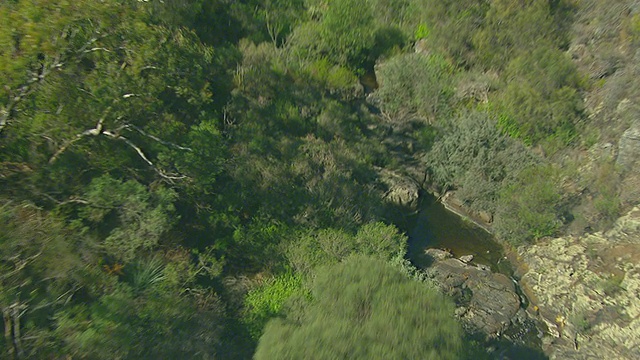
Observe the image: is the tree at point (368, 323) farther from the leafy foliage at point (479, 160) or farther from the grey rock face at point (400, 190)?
the leafy foliage at point (479, 160)

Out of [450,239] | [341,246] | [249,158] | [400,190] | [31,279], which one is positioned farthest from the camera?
[400,190]

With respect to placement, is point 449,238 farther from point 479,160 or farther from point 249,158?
point 249,158

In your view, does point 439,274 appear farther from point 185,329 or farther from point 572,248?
point 185,329

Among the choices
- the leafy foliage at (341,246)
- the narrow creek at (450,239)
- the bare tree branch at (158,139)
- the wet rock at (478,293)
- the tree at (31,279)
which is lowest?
the wet rock at (478,293)

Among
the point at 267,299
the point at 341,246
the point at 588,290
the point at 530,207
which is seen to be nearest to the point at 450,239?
the point at 530,207

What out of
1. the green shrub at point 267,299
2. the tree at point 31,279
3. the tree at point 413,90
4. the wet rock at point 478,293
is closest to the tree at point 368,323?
the green shrub at point 267,299

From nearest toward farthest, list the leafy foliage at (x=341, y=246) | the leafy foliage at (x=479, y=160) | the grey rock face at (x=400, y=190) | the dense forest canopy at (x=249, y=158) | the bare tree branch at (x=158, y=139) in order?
the dense forest canopy at (x=249, y=158) → the bare tree branch at (x=158, y=139) → the leafy foliage at (x=341, y=246) → the leafy foliage at (x=479, y=160) → the grey rock face at (x=400, y=190)

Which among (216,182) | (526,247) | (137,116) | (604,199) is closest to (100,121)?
(137,116)
